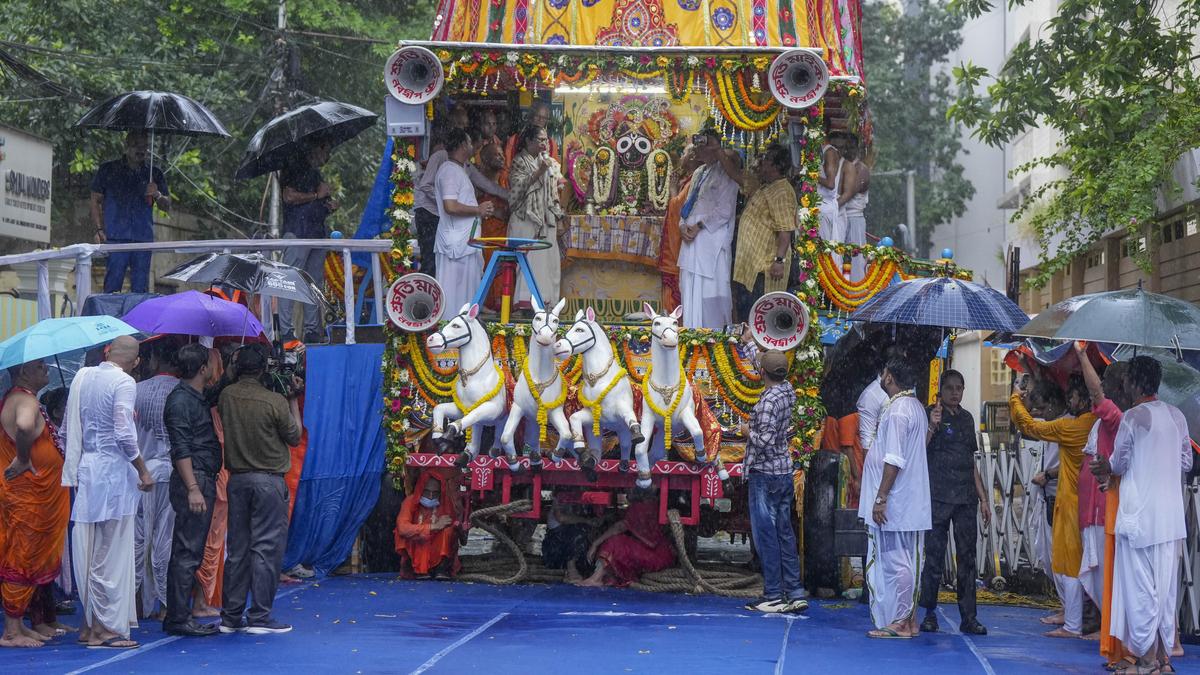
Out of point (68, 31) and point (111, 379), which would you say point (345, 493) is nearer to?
point (111, 379)

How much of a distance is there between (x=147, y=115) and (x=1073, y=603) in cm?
886

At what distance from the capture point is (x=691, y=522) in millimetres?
11859

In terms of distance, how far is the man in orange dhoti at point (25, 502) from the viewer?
9281mm

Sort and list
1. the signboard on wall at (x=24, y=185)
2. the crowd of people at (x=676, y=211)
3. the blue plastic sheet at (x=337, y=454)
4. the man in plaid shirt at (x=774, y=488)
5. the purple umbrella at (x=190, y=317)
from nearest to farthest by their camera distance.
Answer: the purple umbrella at (x=190, y=317)
the man in plaid shirt at (x=774, y=488)
the blue plastic sheet at (x=337, y=454)
the crowd of people at (x=676, y=211)
the signboard on wall at (x=24, y=185)

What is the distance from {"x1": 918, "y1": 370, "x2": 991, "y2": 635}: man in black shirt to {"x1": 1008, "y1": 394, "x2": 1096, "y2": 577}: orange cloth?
0.75 metres

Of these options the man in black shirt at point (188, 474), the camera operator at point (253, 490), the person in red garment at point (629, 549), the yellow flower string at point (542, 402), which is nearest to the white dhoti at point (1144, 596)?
the person in red garment at point (629, 549)

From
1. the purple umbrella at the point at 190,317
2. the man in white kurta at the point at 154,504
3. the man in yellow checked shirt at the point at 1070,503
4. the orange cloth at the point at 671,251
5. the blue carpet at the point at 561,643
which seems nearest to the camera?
the blue carpet at the point at 561,643

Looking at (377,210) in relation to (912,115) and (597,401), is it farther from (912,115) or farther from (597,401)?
(912,115)

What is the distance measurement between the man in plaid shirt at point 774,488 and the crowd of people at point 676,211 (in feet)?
5.99

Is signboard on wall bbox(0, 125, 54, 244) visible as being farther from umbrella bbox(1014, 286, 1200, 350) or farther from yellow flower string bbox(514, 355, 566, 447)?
umbrella bbox(1014, 286, 1200, 350)

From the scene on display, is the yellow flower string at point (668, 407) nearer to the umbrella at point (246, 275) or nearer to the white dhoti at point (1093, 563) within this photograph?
the umbrella at point (246, 275)

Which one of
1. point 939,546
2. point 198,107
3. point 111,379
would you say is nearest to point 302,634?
point 111,379

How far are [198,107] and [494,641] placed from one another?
22.3 ft

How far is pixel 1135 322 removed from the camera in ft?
30.5
